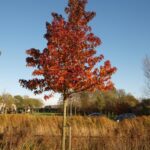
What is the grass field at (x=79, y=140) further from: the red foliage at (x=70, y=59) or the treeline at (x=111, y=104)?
the treeline at (x=111, y=104)

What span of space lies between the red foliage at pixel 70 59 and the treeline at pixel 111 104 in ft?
127

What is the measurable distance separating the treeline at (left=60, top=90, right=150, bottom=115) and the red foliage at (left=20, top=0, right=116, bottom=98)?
38.7 m

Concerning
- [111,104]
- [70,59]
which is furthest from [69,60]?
[111,104]

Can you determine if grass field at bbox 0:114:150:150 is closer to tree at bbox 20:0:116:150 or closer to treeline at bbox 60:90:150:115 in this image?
tree at bbox 20:0:116:150

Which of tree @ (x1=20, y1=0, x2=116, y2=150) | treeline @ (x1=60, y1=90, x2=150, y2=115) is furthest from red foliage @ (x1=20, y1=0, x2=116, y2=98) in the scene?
treeline @ (x1=60, y1=90, x2=150, y2=115)

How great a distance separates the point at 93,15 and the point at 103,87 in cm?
215

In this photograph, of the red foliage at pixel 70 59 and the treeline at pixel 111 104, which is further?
the treeline at pixel 111 104

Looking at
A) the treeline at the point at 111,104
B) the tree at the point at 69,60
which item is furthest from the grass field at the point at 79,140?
the treeline at the point at 111,104

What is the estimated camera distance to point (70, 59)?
10.3m

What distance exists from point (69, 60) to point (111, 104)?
51.2m

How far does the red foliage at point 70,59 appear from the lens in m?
10.1

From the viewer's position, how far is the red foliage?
400 inches

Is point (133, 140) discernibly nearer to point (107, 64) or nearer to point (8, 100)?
point (107, 64)

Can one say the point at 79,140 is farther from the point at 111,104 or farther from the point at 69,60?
the point at 111,104
